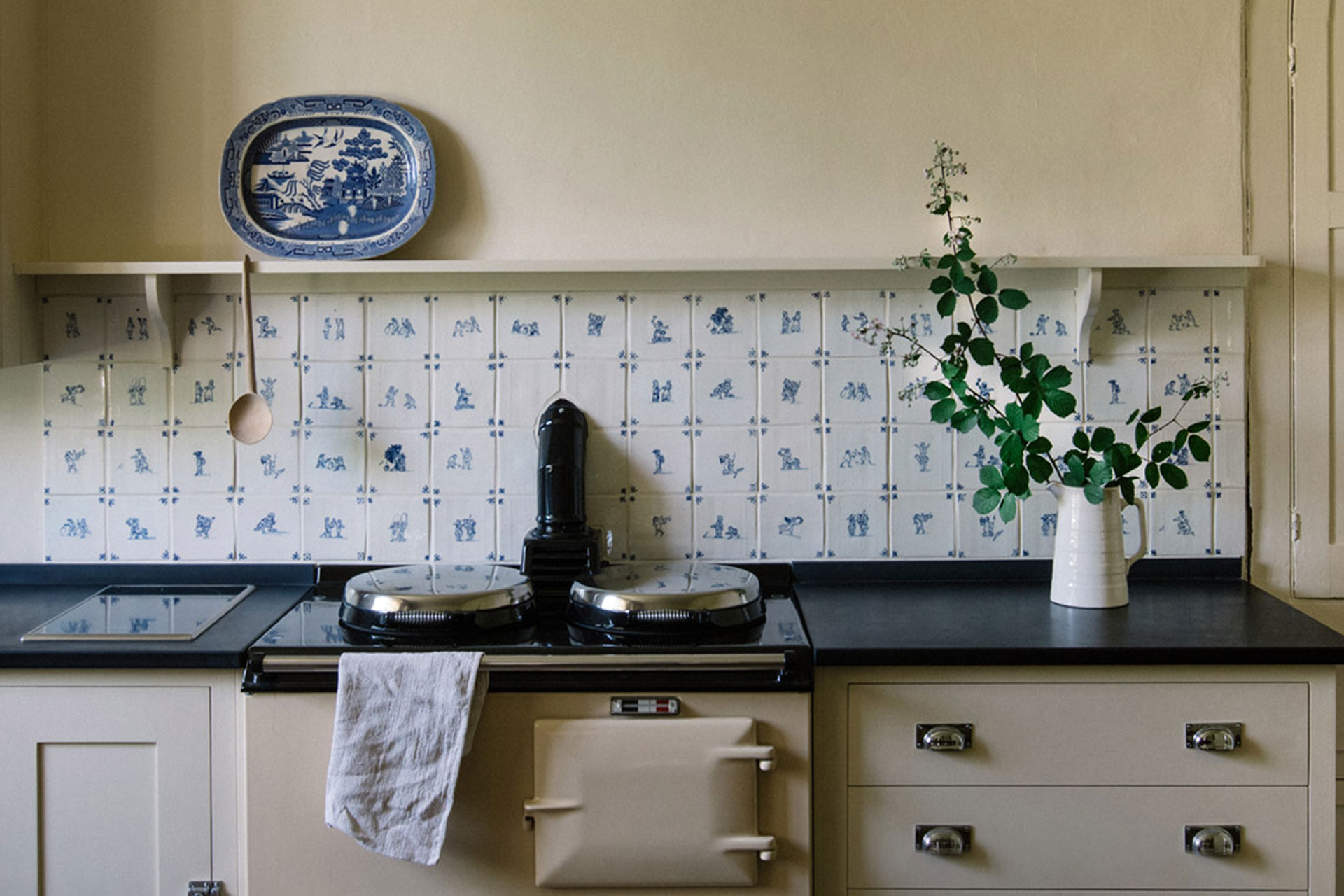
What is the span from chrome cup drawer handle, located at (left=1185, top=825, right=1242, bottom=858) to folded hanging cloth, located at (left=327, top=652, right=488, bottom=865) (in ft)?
3.42

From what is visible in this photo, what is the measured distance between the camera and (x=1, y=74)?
6.66ft

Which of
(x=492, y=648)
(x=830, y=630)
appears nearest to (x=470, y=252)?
(x=492, y=648)

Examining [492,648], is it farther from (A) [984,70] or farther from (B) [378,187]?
(A) [984,70]

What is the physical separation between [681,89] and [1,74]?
116cm

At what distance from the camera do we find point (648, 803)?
5.48 ft

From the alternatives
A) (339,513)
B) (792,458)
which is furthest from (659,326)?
(339,513)

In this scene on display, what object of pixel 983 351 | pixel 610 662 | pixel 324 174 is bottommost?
pixel 610 662

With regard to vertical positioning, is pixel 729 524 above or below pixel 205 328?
below

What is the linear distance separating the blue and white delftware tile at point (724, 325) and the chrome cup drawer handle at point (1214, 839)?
1050mm

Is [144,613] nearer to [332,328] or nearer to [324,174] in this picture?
[332,328]

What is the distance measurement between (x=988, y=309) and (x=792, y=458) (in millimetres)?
446

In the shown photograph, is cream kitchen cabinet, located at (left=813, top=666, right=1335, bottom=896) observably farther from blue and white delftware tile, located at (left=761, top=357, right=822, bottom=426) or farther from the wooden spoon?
the wooden spoon

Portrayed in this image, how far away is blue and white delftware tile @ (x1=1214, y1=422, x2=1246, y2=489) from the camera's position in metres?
2.18

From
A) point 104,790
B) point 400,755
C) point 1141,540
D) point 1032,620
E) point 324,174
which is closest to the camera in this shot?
point 400,755
